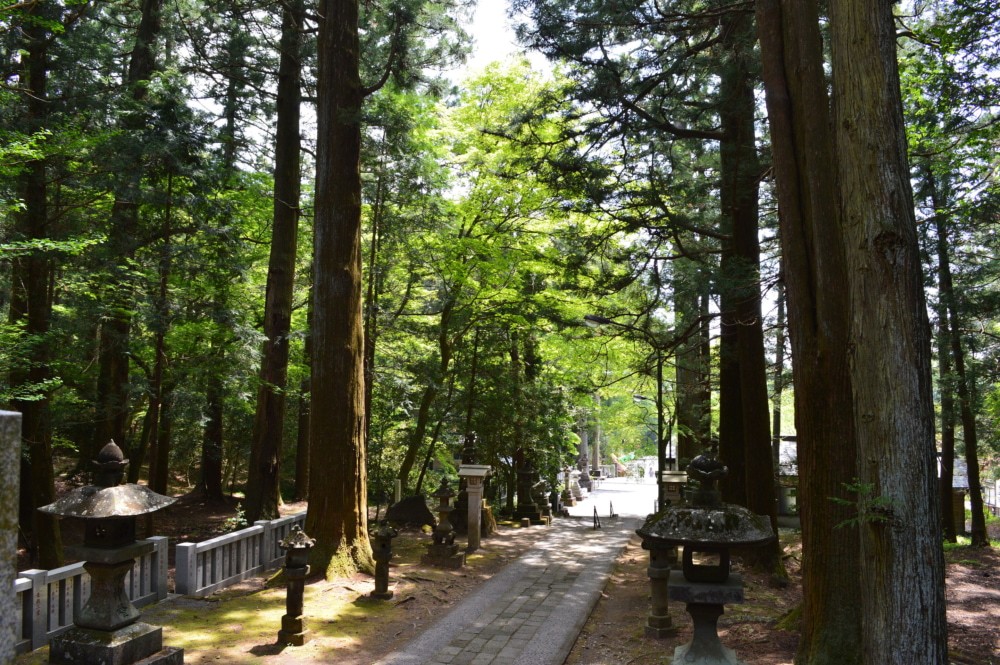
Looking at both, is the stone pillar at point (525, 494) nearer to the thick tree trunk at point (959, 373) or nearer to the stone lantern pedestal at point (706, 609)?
the thick tree trunk at point (959, 373)

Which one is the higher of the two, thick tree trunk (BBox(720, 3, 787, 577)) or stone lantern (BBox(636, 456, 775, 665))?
thick tree trunk (BBox(720, 3, 787, 577))

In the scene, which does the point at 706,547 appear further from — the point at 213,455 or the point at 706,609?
the point at 213,455

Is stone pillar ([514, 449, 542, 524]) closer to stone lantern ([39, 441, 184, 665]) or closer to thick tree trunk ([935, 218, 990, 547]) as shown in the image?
thick tree trunk ([935, 218, 990, 547])

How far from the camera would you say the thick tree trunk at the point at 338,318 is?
32.6ft

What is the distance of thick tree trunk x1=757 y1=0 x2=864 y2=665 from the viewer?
6012 mm

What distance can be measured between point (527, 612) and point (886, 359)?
19.6ft

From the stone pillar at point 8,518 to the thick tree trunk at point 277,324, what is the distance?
35.4 feet

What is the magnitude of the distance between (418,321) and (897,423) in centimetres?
1397

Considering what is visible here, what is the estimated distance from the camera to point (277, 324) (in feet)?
41.8

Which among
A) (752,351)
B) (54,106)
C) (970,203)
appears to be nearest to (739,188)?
(752,351)

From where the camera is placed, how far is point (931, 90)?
380 inches

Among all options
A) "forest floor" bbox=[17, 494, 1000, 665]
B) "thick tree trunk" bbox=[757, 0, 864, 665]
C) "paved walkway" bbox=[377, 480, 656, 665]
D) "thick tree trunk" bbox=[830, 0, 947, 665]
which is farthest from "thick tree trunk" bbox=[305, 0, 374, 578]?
"thick tree trunk" bbox=[830, 0, 947, 665]

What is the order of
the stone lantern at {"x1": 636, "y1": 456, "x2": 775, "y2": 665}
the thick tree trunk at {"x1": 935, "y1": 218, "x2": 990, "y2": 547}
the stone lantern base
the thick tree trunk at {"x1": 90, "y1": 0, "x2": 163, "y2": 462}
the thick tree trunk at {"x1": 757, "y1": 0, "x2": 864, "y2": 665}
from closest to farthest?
the stone lantern at {"x1": 636, "y1": 456, "x2": 775, "y2": 665}, the stone lantern base, the thick tree trunk at {"x1": 757, "y1": 0, "x2": 864, "y2": 665}, the thick tree trunk at {"x1": 90, "y1": 0, "x2": 163, "y2": 462}, the thick tree trunk at {"x1": 935, "y1": 218, "x2": 990, "y2": 547}

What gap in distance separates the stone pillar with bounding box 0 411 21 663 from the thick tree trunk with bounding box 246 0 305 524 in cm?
1080
